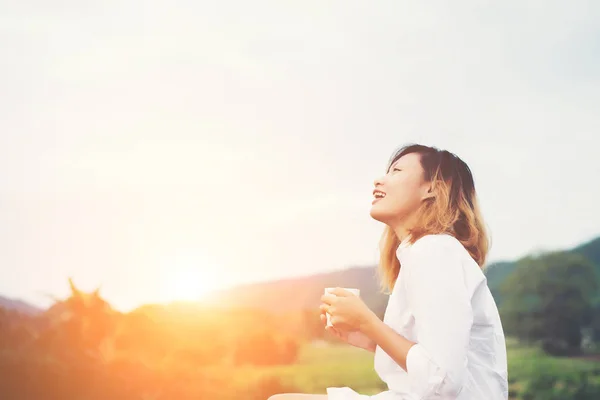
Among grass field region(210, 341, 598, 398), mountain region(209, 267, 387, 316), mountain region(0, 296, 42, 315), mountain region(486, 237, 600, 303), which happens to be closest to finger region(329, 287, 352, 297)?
mountain region(209, 267, 387, 316)

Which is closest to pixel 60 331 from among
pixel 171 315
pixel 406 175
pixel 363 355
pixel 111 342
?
pixel 111 342

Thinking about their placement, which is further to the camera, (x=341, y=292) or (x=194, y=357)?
(x=194, y=357)

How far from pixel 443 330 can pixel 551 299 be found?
3.01 m

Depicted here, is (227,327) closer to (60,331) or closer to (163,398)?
(163,398)

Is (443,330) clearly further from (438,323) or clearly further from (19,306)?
(19,306)

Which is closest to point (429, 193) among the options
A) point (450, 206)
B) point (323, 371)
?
point (450, 206)

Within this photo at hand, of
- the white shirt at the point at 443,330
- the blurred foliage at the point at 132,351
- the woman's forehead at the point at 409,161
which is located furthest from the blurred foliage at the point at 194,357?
the white shirt at the point at 443,330

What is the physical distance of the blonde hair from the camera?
1105 mm

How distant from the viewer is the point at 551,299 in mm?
3641

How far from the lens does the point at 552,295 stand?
3.65m

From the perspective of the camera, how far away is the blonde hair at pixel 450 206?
1.11m

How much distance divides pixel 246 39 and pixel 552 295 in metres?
2.12

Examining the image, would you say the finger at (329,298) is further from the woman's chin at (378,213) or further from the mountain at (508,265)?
the mountain at (508,265)

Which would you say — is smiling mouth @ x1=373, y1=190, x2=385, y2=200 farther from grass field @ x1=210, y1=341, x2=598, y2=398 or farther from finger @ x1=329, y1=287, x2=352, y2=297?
grass field @ x1=210, y1=341, x2=598, y2=398
